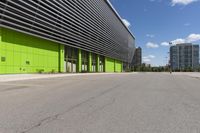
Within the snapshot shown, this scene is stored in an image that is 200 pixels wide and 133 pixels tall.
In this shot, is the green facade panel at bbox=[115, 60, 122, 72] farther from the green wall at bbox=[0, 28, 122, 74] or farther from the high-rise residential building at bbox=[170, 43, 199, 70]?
the green wall at bbox=[0, 28, 122, 74]

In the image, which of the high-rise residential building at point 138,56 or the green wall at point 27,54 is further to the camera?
the high-rise residential building at point 138,56

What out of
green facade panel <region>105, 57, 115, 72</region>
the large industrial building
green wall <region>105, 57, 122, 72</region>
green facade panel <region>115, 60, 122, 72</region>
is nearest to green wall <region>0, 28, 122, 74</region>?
the large industrial building

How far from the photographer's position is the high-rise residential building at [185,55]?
514 ft

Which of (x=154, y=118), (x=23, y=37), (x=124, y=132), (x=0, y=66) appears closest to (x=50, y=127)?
(x=124, y=132)

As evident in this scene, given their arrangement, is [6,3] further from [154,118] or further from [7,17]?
[154,118]

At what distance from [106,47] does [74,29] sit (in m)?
30.7

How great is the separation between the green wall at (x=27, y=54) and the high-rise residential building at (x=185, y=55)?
117 meters

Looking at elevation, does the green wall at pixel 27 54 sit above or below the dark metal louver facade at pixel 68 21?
below

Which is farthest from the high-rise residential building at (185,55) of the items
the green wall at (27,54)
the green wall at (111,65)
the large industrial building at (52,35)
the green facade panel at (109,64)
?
the green wall at (27,54)

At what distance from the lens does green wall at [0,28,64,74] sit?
115ft

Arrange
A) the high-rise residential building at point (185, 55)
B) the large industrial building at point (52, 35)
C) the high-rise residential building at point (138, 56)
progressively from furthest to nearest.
Answer: the high-rise residential building at point (138, 56) < the high-rise residential building at point (185, 55) < the large industrial building at point (52, 35)

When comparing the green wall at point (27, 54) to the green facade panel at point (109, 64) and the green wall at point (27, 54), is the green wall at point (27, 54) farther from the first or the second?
the green facade panel at point (109, 64)

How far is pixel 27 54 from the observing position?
1574 inches

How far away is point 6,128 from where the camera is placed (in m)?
6.35
